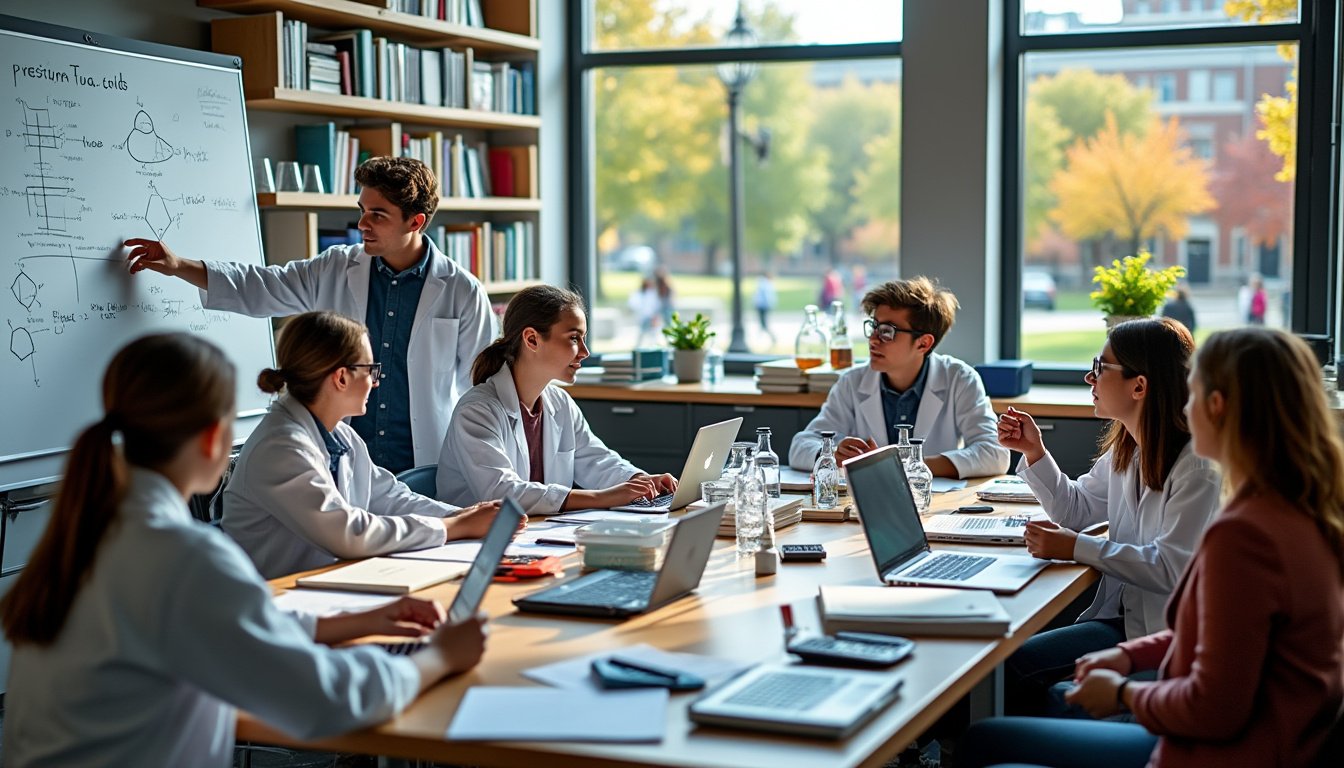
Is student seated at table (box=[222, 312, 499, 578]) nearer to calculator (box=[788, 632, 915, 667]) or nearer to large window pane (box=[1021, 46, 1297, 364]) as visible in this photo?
calculator (box=[788, 632, 915, 667])

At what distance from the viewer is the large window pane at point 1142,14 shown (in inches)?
215

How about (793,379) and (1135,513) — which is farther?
(793,379)

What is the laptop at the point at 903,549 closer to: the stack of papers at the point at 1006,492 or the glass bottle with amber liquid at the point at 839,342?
the stack of papers at the point at 1006,492

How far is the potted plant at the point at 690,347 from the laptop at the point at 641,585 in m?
3.01

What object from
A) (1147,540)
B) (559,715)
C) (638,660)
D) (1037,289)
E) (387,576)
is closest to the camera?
(559,715)

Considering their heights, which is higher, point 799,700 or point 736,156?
point 736,156

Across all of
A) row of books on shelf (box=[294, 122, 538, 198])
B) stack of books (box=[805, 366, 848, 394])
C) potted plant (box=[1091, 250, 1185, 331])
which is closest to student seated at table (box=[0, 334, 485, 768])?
row of books on shelf (box=[294, 122, 538, 198])

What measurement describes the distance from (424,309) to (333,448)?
1.36m

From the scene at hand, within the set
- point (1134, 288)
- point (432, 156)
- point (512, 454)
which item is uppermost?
point (432, 156)

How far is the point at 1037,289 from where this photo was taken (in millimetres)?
5902

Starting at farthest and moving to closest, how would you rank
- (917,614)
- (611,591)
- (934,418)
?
(934,418), (611,591), (917,614)

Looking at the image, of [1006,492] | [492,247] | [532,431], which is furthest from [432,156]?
[1006,492]

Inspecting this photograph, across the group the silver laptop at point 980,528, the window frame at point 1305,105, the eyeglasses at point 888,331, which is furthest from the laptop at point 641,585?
the window frame at point 1305,105

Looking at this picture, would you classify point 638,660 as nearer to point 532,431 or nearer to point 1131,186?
point 532,431
